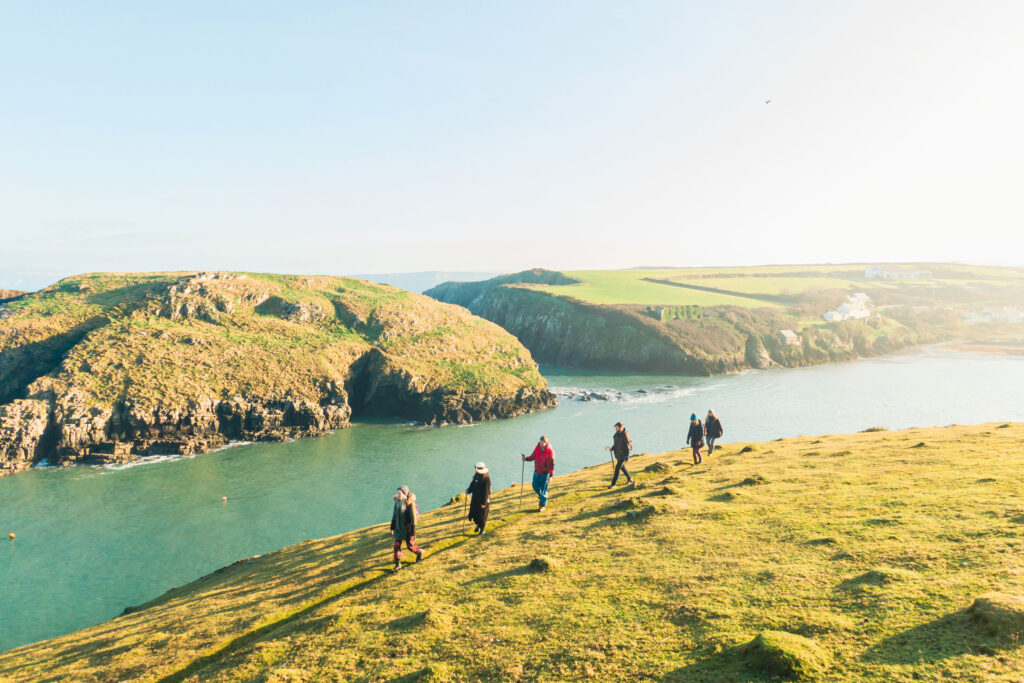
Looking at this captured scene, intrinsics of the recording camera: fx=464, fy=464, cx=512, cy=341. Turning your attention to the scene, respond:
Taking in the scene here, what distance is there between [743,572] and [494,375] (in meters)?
82.9

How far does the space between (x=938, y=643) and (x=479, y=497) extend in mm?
15944

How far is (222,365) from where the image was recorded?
246 ft

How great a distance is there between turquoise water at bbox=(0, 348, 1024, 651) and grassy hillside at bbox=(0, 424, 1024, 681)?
7085 mm

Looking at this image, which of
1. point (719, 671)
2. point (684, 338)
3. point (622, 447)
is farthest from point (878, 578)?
point (684, 338)

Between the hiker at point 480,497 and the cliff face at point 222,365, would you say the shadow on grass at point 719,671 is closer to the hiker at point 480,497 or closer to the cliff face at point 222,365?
the hiker at point 480,497

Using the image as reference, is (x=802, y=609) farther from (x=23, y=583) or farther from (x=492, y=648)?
(x=23, y=583)

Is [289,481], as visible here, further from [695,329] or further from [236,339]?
[695,329]

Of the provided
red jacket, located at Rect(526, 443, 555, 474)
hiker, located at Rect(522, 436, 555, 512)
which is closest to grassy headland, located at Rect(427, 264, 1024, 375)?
hiker, located at Rect(522, 436, 555, 512)

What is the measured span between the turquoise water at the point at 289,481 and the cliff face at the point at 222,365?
5.13m

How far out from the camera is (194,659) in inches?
590

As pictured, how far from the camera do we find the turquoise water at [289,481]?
114 ft

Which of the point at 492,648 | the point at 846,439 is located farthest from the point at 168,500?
the point at 846,439

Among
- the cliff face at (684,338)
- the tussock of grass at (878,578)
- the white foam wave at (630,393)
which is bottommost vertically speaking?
the white foam wave at (630,393)

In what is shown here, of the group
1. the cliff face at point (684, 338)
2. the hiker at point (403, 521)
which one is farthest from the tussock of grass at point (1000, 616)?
the cliff face at point (684, 338)
